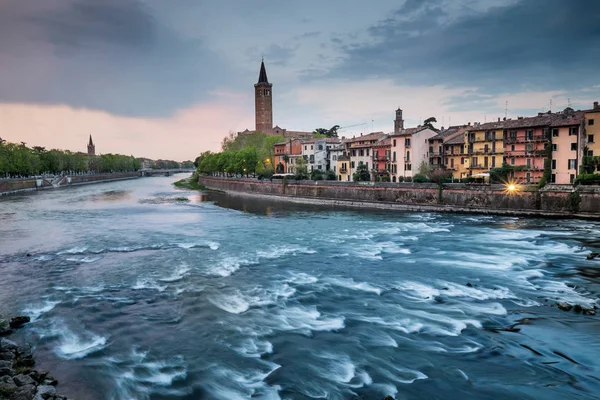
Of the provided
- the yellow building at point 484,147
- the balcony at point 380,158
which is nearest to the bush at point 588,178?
the yellow building at point 484,147

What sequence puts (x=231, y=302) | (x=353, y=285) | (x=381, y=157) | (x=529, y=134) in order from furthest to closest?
(x=381, y=157) → (x=529, y=134) → (x=353, y=285) → (x=231, y=302)

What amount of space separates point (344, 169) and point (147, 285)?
5729 centimetres

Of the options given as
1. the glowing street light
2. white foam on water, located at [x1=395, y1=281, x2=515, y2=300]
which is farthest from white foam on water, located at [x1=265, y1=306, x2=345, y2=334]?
the glowing street light

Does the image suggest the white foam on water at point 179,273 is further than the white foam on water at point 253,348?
Yes

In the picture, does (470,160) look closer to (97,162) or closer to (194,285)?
(194,285)

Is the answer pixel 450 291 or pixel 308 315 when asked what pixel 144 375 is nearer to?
pixel 308 315

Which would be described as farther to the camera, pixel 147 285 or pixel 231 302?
pixel 147 285

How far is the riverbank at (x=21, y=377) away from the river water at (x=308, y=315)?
0.39 metres

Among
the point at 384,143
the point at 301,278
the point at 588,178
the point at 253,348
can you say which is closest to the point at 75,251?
the point at 301,278

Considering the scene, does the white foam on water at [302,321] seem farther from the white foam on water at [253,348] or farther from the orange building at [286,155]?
the orange building at [286,155]

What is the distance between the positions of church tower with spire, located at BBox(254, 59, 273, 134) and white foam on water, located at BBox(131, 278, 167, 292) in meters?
149

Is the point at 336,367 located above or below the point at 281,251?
below

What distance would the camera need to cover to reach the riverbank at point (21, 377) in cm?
869

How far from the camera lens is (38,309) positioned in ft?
49.5
